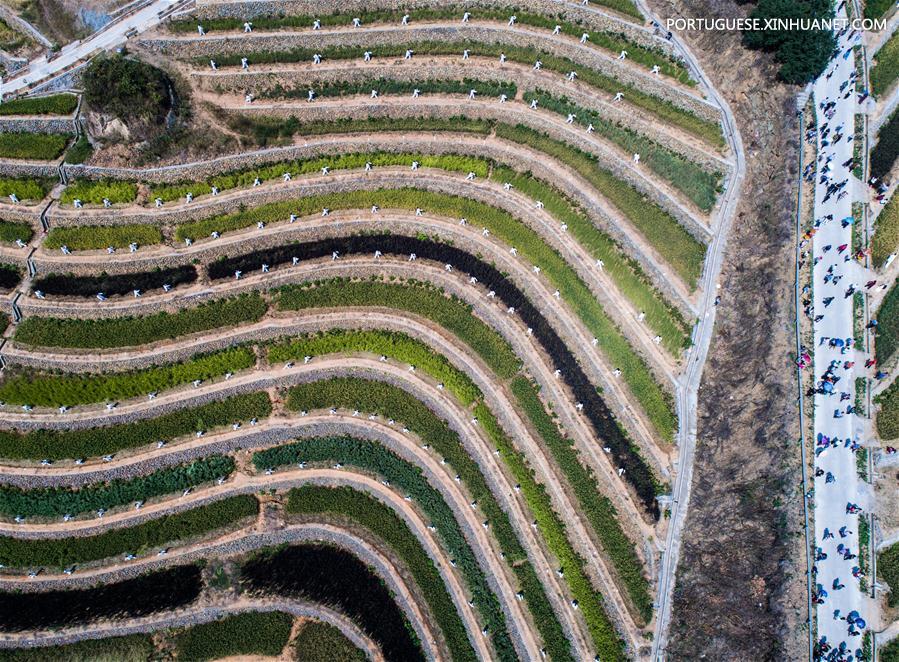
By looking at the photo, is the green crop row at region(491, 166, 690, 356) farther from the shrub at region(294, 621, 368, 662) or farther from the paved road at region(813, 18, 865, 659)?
the shrub at region(294, 621, 368, 662)

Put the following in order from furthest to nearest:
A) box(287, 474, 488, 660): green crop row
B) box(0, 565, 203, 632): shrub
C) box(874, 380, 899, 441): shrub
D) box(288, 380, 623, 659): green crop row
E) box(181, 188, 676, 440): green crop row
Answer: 1. box(0, 565, 203, 632): shrub
2. box(287, 474, 488, 660): green crop row
3. box(181, 188, 676, 440): green crop row
4. box(288, 380, 623, 659): green crop row
5. box(874, 380, 899, 441): shrub

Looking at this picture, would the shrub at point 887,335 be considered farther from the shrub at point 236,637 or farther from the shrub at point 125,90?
the shrub at point 125,90

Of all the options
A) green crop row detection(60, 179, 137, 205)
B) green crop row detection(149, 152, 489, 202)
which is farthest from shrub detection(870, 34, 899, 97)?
green crop row detection(60, 179, 137, 205)

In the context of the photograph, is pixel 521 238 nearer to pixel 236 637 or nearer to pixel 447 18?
pixel 447 18

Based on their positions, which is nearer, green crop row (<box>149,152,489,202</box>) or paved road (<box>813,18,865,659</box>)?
paved road (<box>813,18,865,659</box>)

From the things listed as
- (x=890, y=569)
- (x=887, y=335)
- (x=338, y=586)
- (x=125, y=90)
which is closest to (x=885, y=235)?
(x=887, y=335)

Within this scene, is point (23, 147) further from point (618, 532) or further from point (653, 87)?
point (618, 532)
